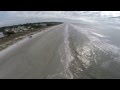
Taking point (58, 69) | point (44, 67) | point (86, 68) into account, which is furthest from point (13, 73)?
point (86, 68)

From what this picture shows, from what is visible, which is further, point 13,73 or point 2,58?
point 2,58

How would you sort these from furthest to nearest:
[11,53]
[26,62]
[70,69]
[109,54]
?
[11,53] → [109,54] → [26,62] → [70,69]

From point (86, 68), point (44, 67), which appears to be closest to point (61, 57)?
point (44, 67)

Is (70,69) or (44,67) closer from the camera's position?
(70,69)

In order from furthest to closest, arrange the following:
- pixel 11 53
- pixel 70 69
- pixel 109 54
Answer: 1. pixel 11 53
2. pixel 109 54
3. pixel 70 69

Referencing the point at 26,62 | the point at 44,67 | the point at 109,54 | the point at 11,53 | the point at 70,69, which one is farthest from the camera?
the point at 11,53
